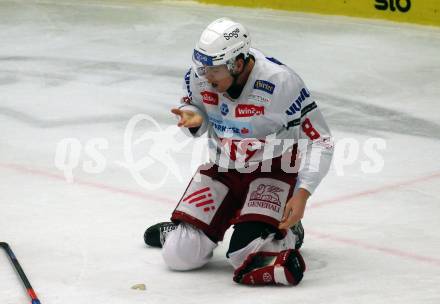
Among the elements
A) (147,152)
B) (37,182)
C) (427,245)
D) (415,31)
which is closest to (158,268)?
(427,245)

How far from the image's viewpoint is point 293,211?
425cm

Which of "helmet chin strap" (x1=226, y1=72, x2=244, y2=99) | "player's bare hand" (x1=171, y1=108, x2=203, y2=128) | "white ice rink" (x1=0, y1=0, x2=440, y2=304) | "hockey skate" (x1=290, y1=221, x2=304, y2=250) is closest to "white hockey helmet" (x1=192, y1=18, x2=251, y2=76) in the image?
"helmet chin strap" (x1=226, y1=72, x2=244, y2=99)

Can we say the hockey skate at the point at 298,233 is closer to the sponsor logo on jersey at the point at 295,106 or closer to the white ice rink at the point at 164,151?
the white ice rink at the point at 164,151

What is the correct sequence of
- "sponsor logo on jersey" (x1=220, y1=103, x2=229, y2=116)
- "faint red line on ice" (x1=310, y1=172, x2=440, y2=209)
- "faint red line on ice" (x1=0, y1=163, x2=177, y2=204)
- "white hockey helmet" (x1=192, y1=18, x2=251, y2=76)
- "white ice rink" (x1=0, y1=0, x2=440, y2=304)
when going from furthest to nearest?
"faint red line on ice" (x1=0, y1=163, x2=177, y2=204) → "faint red line on ice" (x1=310, y1=172, x2=440, y2=209) → "sponsor logo on jersey" (x1=220, y1=103, x2=229, y2=116) → "white ice rink" (x1=0, y1=0, x2=440, y2=304) → "white hockey helmet" (x1=192, y1=18, x2=251, y2=76)

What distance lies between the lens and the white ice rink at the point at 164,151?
14.3 ft

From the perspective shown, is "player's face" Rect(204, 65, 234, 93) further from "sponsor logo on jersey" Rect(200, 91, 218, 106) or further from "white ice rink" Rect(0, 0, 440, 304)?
"white ice rink" Rect(0, 0, 440, 304)

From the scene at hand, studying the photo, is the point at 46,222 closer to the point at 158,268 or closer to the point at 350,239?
the point at 158,268

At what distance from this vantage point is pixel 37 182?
5902 millimetres

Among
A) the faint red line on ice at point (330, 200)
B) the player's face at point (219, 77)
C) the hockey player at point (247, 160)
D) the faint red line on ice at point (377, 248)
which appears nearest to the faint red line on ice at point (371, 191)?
the faint red line on ice at point (330, 200)

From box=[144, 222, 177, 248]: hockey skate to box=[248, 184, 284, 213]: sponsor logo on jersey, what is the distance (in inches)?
18.9

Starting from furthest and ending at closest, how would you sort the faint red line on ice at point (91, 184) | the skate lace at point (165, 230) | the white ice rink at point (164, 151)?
the faint red line on ice at point (91, 184), the skate lace at point (165, 230), the white ice rink at point (164, 151)

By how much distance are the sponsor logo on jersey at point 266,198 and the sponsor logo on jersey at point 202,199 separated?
187 millimetres

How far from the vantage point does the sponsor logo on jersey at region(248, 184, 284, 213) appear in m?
4.43

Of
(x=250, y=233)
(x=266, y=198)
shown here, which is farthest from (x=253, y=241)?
(x=266, y=198)
